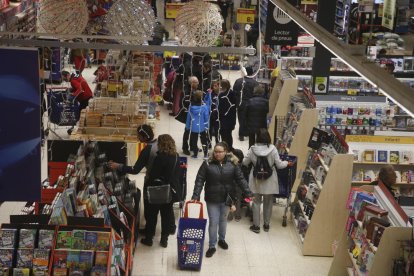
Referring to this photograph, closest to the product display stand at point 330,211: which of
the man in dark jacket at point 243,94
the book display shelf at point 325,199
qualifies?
the book display shelf at point 325,199

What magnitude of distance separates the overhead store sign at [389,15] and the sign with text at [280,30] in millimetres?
4144

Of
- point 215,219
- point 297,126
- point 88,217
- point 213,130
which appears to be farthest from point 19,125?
point 213,130

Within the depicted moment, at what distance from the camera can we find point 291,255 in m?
8.80

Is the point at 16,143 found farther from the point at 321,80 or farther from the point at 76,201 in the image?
the point at 321,80

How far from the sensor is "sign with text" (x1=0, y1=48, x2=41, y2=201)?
448cm

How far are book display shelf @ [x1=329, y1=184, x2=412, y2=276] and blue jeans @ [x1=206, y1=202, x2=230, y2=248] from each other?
5.07 feet

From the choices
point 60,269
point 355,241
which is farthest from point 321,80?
point 60,269

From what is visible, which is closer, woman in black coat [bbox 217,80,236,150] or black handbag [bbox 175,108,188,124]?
woman in black coat [bbox 217,80,236,150]

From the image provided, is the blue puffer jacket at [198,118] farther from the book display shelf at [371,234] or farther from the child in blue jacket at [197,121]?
the book display shelf at [371,234]

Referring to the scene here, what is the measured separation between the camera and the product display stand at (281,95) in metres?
11.9

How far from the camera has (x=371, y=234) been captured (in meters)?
6.73

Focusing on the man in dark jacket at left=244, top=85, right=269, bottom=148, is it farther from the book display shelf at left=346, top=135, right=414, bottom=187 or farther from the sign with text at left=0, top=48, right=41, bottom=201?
the sign with text at left=0, top=48, right=41, bottom=201

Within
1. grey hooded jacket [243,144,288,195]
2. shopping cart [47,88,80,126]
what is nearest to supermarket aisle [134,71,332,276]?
grey hooded jacket [243,144,288,195]

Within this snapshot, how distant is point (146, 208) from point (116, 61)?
648 centimetres
